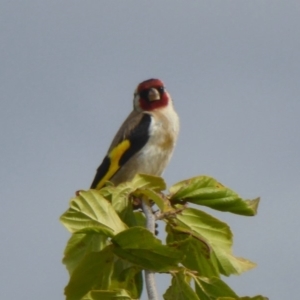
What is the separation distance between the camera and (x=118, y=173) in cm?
764

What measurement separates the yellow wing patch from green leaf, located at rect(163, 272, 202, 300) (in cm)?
386

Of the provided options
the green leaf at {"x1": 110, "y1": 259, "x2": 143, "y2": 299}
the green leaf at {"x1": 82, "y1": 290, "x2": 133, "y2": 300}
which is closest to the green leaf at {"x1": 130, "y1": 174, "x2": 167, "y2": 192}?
the green leaf at {"x1": 110, "y1": 259, "x2": 143, "y2": 299}

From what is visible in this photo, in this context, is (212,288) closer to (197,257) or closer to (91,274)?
(197,257)

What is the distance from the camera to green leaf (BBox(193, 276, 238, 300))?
363 cm

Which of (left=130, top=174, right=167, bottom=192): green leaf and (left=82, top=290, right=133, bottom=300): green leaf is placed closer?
(left=82, top=290, right=133, bottom=300): green leaf

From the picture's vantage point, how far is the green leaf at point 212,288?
3.63 meters

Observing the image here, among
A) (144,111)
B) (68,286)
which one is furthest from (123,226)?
(144,111)

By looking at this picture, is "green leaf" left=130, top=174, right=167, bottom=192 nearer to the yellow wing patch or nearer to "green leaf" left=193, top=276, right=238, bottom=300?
"green leaf" left=193, top=276, right=238, bottom=300

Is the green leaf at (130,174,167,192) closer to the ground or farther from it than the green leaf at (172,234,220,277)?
farther from it

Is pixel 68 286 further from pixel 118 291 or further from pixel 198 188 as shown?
pixel 198 188

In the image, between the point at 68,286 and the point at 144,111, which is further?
the point at 144,111

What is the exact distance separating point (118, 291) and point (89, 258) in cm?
30

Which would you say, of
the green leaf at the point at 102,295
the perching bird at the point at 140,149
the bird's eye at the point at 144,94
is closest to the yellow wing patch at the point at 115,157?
the perching bird at the point at 140,149

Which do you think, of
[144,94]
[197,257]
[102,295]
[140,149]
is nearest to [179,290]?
[197,257]
